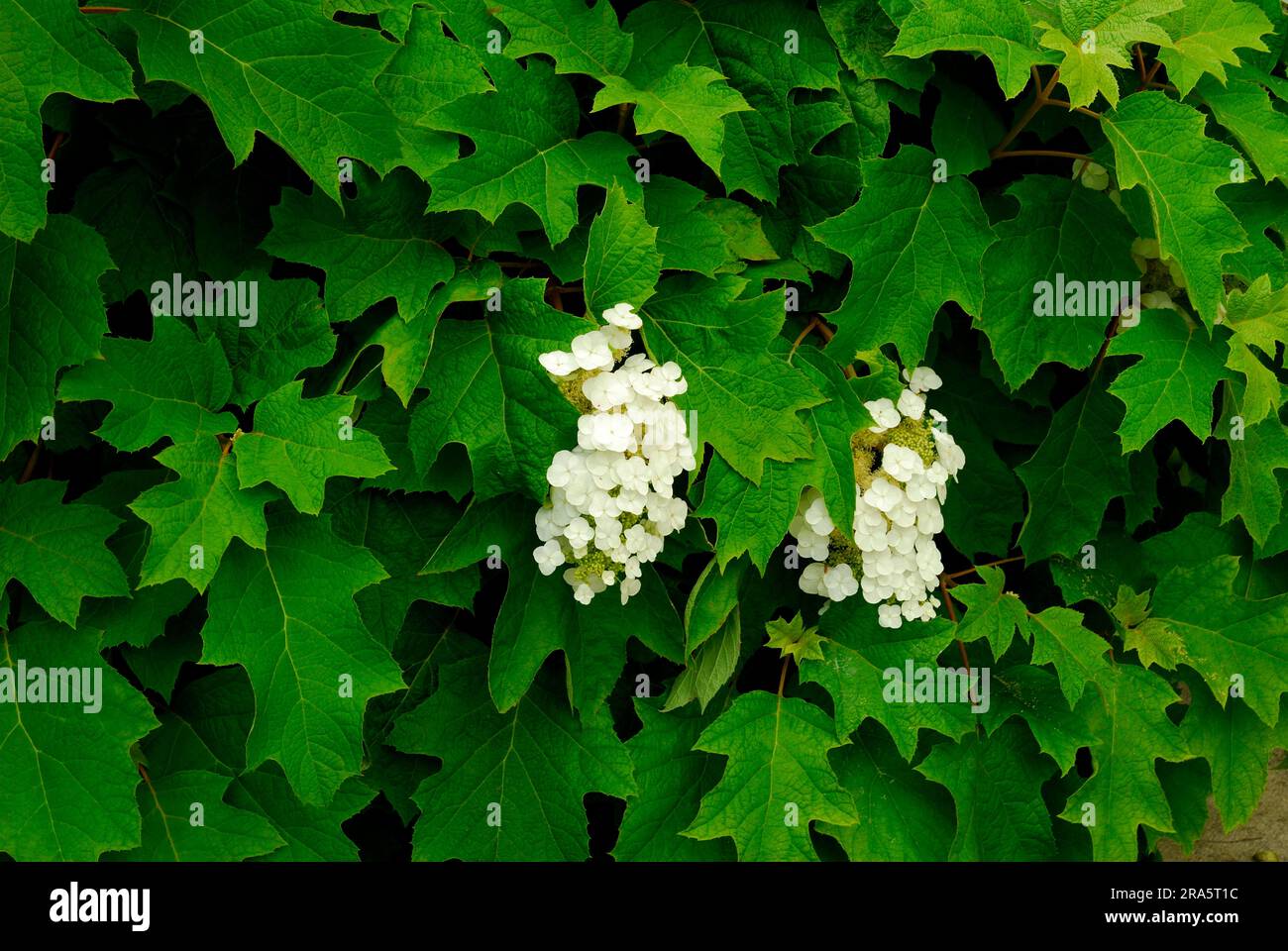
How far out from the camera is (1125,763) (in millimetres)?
3090

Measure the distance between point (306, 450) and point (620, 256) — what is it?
793mm

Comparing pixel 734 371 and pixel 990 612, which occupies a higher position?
pixel 734 371

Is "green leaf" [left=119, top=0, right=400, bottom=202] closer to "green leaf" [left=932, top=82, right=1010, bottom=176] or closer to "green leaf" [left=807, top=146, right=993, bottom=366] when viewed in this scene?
"green leaf" [left=807, top=146, right=993, bottom=366]

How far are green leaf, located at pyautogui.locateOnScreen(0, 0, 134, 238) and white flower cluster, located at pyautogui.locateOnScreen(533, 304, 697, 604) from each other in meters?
1.00

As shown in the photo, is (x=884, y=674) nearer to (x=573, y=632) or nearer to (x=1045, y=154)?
(x=573, y=632)

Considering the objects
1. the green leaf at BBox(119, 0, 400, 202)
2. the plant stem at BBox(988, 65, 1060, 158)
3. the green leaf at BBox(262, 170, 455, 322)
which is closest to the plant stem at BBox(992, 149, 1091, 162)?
the plant stem at BBox(988, 65, 1060, 158)

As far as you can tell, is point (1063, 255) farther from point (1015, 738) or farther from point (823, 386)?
point (1015, 738)

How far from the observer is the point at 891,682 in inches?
115

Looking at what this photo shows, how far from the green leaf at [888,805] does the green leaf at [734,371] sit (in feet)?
2.94

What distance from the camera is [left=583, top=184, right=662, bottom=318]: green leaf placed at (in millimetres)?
2586

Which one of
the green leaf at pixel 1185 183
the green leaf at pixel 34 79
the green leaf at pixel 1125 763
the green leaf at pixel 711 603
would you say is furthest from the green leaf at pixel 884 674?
the green leaf at pixel 34 79

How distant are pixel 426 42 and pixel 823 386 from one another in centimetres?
116

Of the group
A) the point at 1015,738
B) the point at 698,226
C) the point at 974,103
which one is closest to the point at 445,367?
the point at 698,226

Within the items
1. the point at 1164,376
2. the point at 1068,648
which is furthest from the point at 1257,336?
the point at 1068,648
